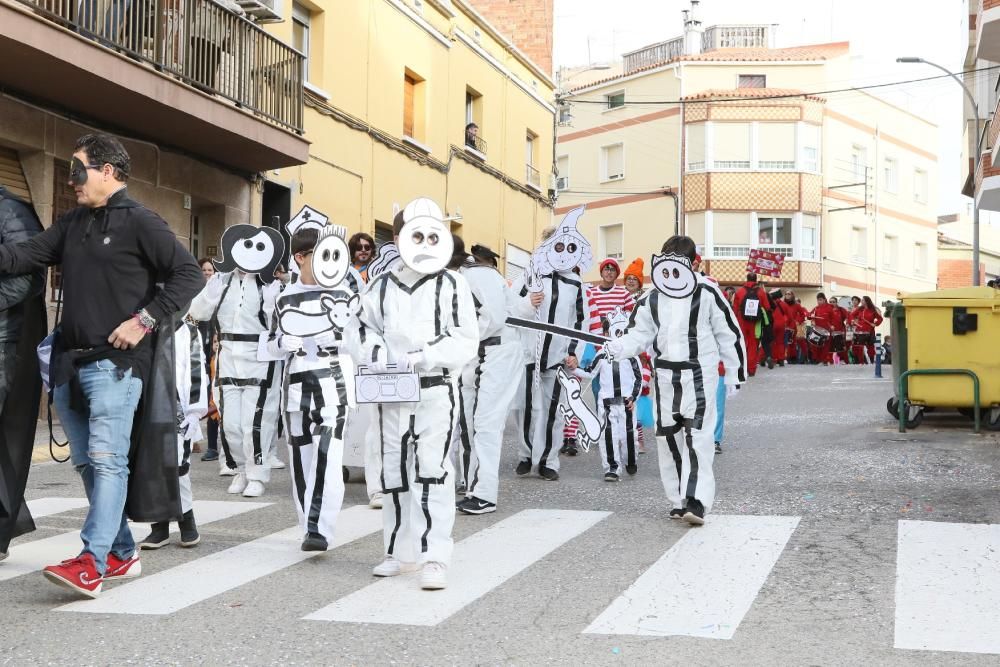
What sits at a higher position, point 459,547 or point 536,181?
point 536,181

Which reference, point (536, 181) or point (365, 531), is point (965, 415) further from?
point (536, 181)

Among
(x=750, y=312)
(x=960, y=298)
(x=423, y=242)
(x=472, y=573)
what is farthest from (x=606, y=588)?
(x=750, y=312)

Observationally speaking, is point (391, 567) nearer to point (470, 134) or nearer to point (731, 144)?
point (470, 134)

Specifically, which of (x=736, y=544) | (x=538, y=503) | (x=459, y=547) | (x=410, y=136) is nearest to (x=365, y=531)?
(x=459, y=547)

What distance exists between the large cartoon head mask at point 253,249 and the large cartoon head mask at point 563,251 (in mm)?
2139

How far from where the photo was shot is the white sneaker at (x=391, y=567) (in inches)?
230

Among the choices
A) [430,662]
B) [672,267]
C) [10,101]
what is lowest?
[430,662]

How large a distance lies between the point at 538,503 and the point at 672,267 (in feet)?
6.06

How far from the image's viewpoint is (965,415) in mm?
13609

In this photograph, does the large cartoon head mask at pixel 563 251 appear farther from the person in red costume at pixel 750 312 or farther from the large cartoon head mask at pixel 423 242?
the person in red costume at pixel 750 312

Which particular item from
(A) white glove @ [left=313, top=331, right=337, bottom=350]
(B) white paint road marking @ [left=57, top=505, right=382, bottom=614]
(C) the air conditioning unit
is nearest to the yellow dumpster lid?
(B) white paint road marking @ [left=57, top=505, right=382, bottom=614]

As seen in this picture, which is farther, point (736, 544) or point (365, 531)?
point (365, 531)

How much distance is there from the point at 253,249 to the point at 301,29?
11.5 metres

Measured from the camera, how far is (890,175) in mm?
53438
